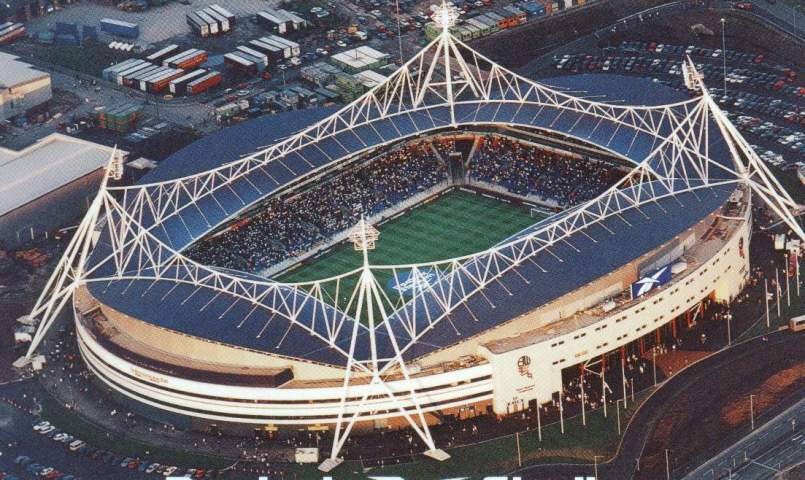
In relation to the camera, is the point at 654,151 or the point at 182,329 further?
the point at 654,151

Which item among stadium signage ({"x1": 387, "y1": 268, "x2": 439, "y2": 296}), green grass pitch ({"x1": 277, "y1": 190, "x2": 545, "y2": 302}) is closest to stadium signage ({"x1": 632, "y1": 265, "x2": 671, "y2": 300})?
stadium signage ({"x1": 387, "y1": 268, "x2": 439, "y2": 296})

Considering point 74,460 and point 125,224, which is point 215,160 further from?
point 74,460

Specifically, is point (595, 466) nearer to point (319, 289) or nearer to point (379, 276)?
point (319, 289)

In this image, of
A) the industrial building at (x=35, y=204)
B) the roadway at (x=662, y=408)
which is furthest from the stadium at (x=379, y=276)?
the roadway at (x=662, y=408)

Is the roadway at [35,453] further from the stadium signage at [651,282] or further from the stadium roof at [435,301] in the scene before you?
the stadium signage at [651,282]

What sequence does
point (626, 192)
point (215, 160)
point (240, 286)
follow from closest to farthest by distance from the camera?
1. point (240, 286)
2. point (626, 192)
3. point (215, 160)

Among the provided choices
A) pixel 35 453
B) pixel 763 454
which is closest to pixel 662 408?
pixel 763 454

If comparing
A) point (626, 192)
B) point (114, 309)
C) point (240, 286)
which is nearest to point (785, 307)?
point (626, 192)

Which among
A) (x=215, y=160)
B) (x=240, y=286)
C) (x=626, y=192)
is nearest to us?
(x=240, y=286)
